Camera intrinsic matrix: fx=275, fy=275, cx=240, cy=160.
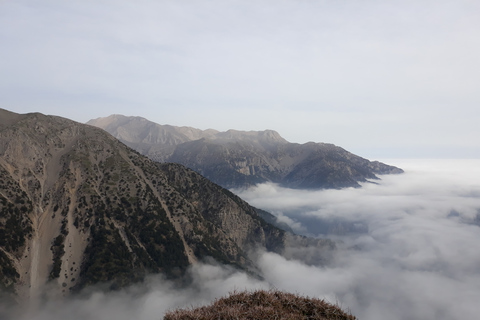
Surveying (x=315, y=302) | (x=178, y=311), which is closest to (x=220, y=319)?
(x=178, y=311)

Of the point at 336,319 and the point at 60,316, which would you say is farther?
the point at 60,316

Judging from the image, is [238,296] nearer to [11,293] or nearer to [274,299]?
[274,299]

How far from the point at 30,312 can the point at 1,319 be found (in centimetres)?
1578

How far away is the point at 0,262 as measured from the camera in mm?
199750

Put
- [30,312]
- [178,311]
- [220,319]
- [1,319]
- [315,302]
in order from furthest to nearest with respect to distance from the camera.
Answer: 1. [30,312]
2. [1,319]
3. [315,302]
4. [178,311]
5. [220,319]

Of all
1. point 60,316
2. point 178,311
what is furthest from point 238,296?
point 60,316

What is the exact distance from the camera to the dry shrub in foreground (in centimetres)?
2483

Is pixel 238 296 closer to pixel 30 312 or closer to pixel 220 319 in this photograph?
pixel 220 319

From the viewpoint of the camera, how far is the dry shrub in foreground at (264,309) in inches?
977

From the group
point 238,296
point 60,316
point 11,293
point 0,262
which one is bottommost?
point 60,316

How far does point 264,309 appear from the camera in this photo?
2564cm

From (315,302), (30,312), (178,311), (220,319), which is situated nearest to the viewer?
(220,319)

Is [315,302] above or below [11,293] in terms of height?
above

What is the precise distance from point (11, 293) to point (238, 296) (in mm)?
247534
